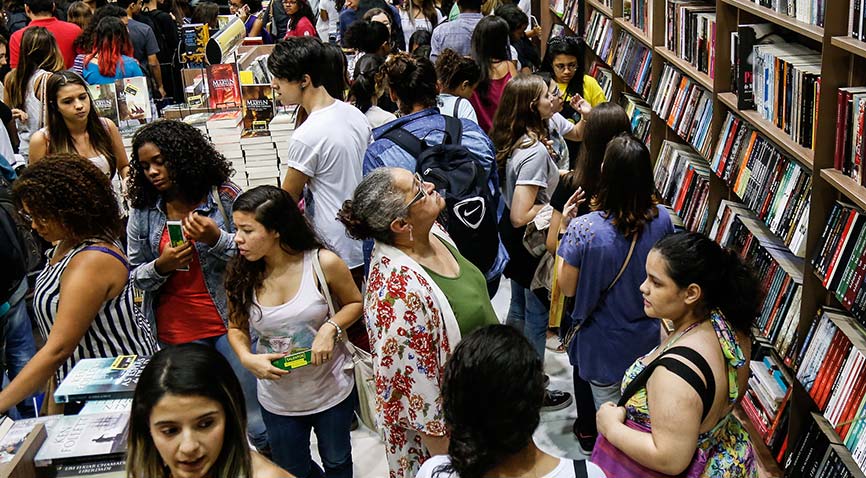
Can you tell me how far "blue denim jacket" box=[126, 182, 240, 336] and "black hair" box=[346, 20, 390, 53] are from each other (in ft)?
7.77

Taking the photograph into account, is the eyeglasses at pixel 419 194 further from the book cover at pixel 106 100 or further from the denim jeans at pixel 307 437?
the book cover at pixel 106 100

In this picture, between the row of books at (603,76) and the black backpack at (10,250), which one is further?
the row of books at (603,76)

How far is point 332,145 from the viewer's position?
12.1ft

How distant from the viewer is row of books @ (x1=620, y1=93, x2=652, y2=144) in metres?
→ 5.29

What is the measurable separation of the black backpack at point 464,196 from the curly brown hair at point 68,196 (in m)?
1.10

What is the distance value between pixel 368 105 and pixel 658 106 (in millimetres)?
1563

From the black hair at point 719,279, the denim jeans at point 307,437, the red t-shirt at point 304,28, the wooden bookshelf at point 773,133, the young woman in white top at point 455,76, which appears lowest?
the denim jeans at point 307,437

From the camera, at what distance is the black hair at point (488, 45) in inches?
200

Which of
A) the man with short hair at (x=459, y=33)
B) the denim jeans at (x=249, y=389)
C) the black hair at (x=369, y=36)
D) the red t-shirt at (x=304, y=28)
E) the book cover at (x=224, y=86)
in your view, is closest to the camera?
the denim jeans at (x=249, y=389)

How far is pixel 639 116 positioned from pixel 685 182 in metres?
1.06

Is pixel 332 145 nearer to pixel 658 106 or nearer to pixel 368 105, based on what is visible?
pixel 368 105

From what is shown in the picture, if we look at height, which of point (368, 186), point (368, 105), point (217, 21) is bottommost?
point (217, 21)

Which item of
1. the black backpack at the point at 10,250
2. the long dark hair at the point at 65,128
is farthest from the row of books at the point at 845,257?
the long dark hair at the point at 65,128

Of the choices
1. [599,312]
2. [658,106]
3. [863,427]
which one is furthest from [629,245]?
[658,106]
